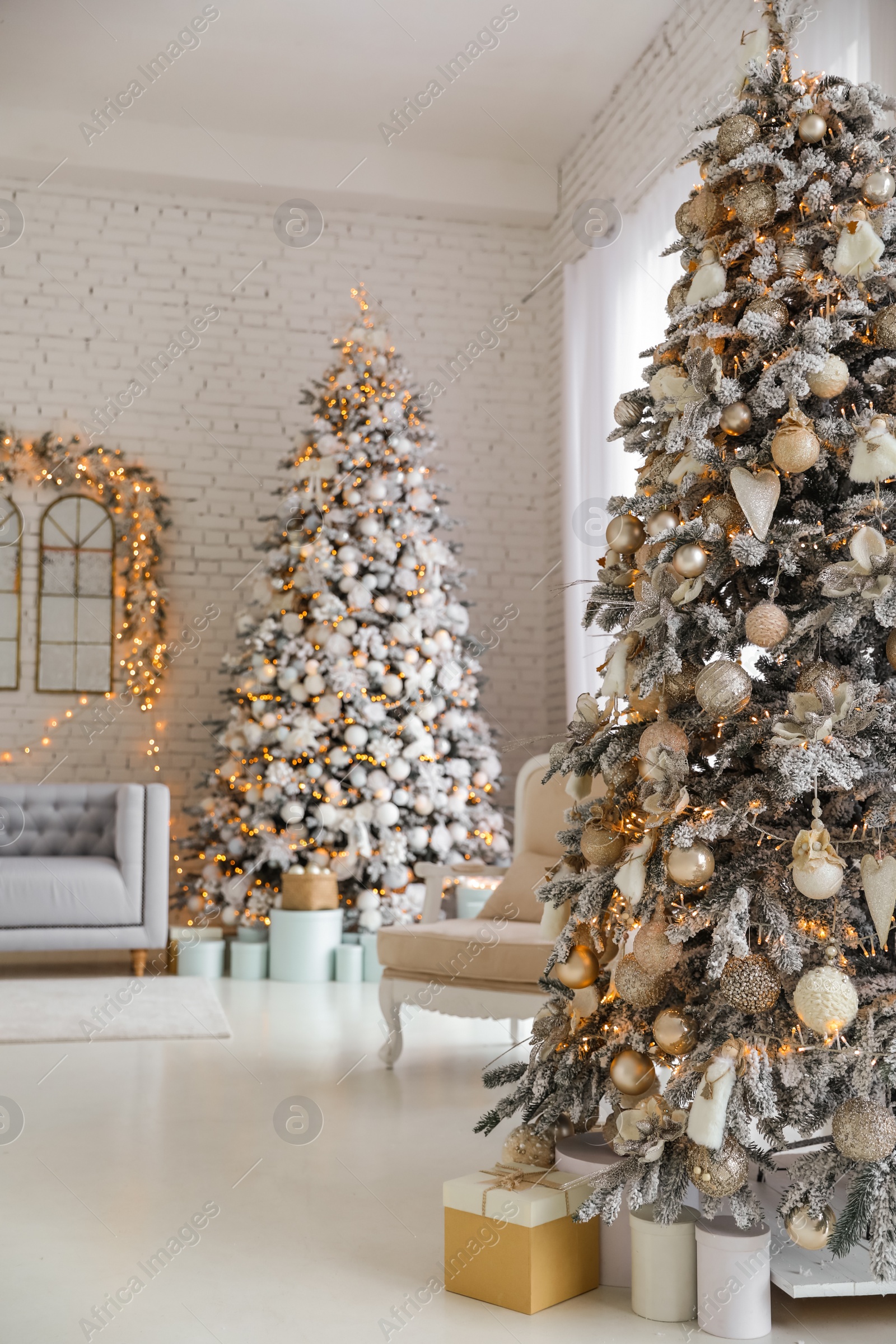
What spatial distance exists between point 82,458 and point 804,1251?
18.7ft

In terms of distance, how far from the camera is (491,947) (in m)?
3.43

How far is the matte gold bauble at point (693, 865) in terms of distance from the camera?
1974 mm

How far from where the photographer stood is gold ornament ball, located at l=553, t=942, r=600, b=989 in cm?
220

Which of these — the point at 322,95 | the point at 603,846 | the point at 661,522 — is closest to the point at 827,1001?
the point at 603,846

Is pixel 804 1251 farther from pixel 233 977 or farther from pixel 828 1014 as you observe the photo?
pixel 233 977

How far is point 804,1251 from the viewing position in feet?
6.83

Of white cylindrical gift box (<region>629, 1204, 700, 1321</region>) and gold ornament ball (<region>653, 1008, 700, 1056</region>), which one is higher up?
gold ornament ball (<region>653, 1008, 700, 1056</region>)

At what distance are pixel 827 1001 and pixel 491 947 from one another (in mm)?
1671

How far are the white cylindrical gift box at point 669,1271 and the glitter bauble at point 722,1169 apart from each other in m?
0.15

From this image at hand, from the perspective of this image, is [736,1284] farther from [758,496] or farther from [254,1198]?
[758,496]

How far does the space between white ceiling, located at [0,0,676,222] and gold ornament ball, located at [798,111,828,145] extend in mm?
3768

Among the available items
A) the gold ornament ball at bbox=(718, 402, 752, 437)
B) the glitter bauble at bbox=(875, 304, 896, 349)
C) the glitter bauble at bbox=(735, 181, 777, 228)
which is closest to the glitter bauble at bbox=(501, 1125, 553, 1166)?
the gold ornament ball at bbox=(718, 402, 752, 437)

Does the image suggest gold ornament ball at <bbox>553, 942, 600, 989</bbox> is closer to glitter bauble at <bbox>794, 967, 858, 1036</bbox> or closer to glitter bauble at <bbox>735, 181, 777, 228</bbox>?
glitter bauble at <bbox>794, 967, 858, 1036</bbox>

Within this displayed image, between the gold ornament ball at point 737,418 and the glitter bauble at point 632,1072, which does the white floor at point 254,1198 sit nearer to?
the glitter bauble at point 632,1072
